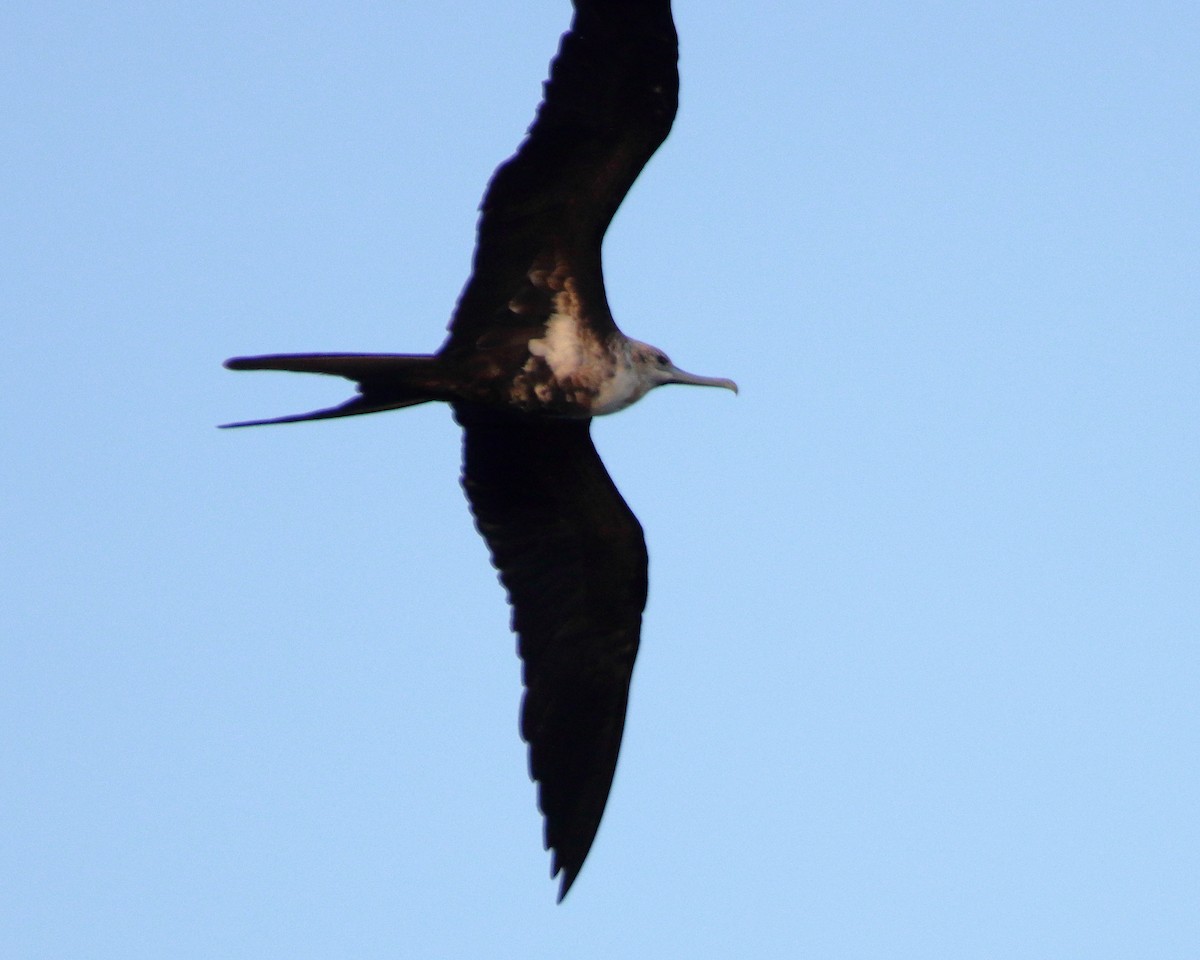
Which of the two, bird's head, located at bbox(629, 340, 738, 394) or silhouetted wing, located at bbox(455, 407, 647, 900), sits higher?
bird's head, located at bbox(629, 340, 738, 394)

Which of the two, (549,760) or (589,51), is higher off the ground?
(589,51)

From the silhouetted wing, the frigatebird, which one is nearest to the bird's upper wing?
the frigatebird

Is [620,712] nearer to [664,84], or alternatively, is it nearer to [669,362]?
[669,362]

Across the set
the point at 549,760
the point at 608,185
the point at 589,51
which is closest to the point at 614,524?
the point at 549,760

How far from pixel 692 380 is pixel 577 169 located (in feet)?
4.30

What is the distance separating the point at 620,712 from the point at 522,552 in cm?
78

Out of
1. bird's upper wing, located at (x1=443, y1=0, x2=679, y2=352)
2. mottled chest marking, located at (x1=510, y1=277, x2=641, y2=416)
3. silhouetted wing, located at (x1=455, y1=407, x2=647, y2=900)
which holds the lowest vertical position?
silhouetted wing, located at (x1=455, y1=407, x2=647, y2=900)

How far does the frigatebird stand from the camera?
7125 millimetres

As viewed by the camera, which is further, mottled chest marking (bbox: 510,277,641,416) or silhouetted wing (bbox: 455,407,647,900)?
silhouetted wing (bbox: 455,407,647,900)

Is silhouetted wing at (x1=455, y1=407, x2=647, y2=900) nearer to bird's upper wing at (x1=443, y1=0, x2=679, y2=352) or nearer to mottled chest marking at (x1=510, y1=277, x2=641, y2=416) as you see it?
mottled chest marking at (x1=510, y1=277, x2=641, y2=416)

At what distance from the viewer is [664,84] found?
718 centimetres

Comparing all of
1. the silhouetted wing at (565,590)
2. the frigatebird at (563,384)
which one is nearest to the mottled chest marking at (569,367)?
the frigatebird at (563,384)

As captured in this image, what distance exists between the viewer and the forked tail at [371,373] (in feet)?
22.7

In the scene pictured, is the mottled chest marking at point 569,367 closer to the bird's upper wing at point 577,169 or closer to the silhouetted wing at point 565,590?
the bird's upper wing at point 577,169
